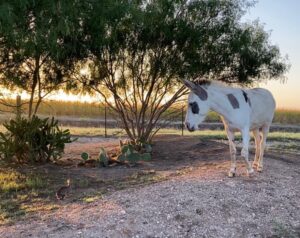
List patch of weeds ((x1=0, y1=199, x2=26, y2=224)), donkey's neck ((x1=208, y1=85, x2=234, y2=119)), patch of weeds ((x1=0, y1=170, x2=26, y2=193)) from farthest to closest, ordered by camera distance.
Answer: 1. patch of weeds ((x1=0, y1=170, x2=26, y2=193))
2. donkey's neck ((x1=208, y1=85, x2=234, y2=119))
3. patch of weeds ((x1=0, y1=199, x2=26, y2=224))

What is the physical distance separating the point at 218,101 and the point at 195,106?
23.3 inches

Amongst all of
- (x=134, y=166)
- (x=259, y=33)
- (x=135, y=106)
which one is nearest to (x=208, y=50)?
(x=259, y=33)

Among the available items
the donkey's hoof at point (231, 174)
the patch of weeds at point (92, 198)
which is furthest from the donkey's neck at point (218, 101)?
the patch of weeds at point (92, 198)

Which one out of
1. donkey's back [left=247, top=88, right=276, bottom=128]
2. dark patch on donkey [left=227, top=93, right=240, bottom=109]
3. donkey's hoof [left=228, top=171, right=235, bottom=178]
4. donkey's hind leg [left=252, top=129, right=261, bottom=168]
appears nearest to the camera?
dark patch on donkey [left=227, top=93, right=240, bottom=109]

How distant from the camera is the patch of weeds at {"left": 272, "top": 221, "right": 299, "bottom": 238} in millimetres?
8461

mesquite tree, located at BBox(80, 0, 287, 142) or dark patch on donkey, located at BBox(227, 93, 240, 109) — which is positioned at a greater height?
mesquite tree, located at BBox(80, 0, 287, 142)

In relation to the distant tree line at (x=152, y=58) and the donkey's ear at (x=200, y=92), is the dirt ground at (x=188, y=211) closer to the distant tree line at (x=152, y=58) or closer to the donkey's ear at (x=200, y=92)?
the donkey's ear at (x=200, y=92)

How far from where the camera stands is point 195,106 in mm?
9984

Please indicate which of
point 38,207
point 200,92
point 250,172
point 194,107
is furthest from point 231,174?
point 38,207

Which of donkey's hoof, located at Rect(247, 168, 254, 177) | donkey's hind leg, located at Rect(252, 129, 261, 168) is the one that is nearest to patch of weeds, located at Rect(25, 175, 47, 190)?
donkey's hoof, located at Rect(247, 168, 254, 177)

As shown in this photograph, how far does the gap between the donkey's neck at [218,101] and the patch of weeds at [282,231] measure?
2.43 m

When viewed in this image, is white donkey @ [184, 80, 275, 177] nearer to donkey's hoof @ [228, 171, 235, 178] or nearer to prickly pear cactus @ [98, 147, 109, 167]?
donkey's hoof @ [228, 171, 235, 178]

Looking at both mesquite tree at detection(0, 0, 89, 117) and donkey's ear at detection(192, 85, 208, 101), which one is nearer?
mesquite tree at detection(0, 0, 89, 117)

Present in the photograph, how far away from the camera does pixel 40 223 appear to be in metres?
8.41
